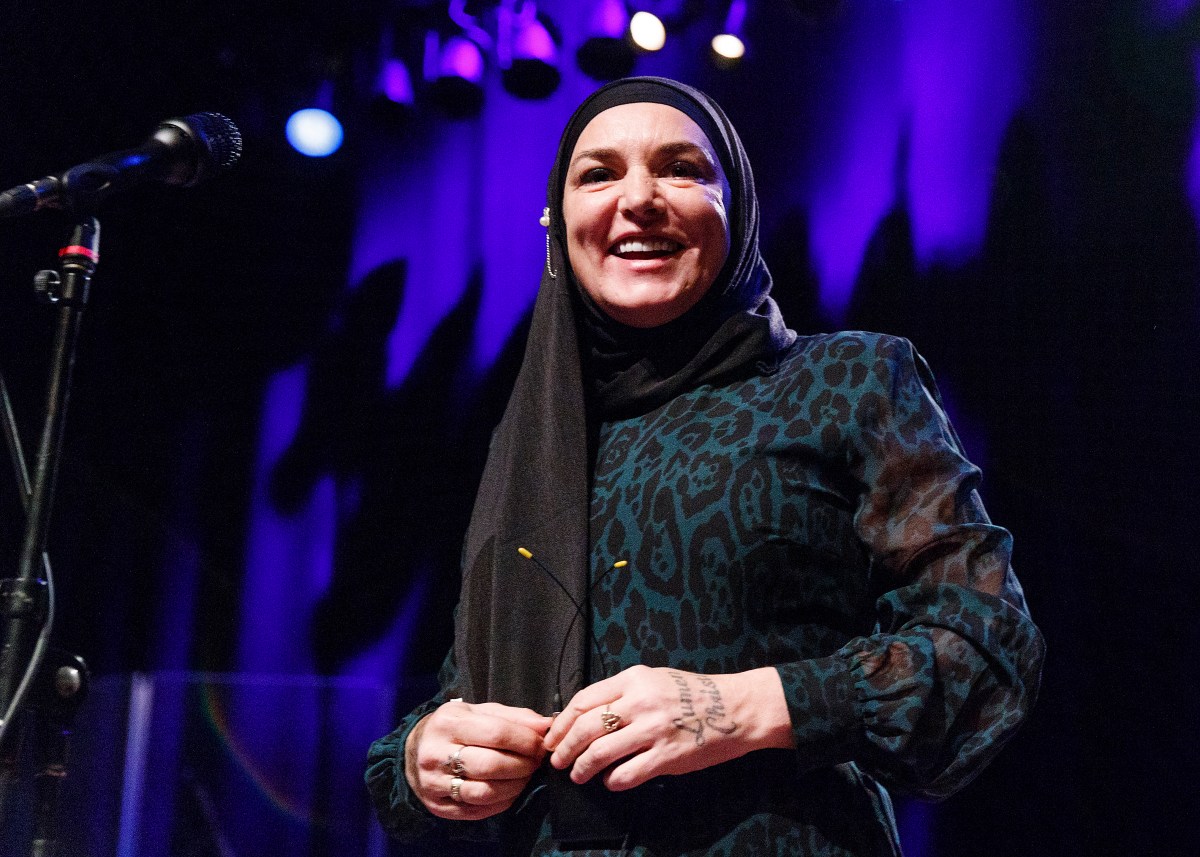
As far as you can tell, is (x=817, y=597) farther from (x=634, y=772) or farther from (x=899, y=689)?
(x=634, y=772)

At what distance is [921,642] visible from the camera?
3.20ft

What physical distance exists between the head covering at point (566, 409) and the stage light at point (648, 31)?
1277 millimetres

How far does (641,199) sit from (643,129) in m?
0.11

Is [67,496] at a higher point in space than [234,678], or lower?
higher

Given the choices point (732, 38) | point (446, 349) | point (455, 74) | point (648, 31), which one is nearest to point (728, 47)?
point (732, 38)

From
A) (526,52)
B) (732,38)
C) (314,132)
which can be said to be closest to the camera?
(732,38)

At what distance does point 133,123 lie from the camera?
2.53 meters

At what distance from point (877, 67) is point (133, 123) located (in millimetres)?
1653

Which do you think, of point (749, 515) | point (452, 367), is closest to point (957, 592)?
point (749, 515)

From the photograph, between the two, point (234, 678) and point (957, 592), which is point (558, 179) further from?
point (234, 678)

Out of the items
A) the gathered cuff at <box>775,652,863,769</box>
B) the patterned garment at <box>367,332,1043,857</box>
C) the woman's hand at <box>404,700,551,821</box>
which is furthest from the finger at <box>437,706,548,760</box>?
the gathered cuff at <box>775,652,863,769</box>

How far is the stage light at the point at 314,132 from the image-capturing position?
2.77 metres

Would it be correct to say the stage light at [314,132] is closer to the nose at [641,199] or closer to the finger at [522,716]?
the nose at [641,199]

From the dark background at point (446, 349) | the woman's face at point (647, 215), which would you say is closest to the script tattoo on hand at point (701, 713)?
the woman's face at point (647, 215)
